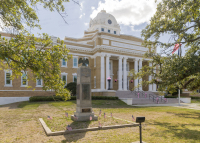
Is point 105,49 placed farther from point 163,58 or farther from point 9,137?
point 9,137

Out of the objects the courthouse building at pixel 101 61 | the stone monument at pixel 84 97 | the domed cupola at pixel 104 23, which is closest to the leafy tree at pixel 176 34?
the stone monument at pixel 84 97

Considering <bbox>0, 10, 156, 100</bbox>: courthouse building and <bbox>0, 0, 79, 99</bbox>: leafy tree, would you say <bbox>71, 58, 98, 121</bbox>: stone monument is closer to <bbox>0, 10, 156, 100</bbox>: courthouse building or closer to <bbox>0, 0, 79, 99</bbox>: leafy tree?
<bbox>0, 0, 79, 99</bbox>: leafy tree

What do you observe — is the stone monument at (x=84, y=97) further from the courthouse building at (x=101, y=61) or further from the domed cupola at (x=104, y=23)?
the domed cupola at (x=104, y=23)

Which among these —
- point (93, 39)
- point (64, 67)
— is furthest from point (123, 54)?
point (64, 67)

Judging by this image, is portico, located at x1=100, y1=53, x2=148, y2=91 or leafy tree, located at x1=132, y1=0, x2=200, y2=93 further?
portico, located at x1=100, y1=53, x2=148, y2=91

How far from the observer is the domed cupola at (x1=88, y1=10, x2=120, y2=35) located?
50.3m

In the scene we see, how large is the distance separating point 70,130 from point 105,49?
2686cm

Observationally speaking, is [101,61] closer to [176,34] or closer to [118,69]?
[118,69]

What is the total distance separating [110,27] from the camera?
170ft

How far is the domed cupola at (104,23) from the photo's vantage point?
50253 millimetres

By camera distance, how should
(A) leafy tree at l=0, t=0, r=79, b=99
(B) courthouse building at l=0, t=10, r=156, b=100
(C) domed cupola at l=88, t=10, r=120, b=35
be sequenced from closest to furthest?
(A) leafy tree at l=0, t=0, r=79, b=99
(B) courthouse building at l=0, t=10, r=156, b=100
(C) domed cupola at l=88, t=10, r=120, b=35

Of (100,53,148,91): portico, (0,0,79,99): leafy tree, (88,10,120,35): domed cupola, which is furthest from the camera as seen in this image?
(88,10,120,35): domed cupola

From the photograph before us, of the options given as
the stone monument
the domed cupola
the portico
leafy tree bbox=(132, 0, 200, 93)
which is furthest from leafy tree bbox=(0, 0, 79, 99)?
the domed cupola

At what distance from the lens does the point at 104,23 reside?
50875 millimetres
